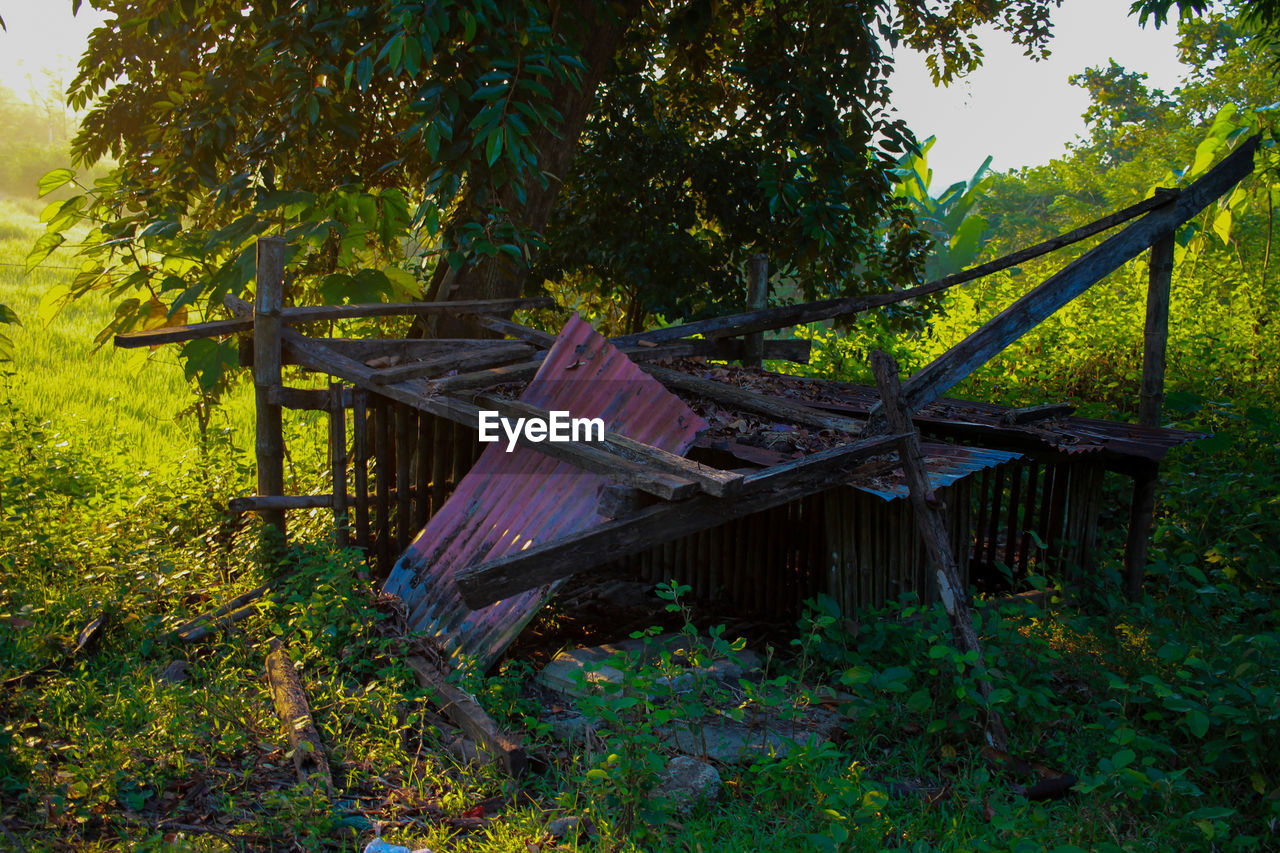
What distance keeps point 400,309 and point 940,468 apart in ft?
13.2

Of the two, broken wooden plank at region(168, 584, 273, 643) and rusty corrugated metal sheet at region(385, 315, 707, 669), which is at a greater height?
rusty corrugated metal sheet at region(385, 315, 707, 669)

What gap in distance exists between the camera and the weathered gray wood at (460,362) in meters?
5.62

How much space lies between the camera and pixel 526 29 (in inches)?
247

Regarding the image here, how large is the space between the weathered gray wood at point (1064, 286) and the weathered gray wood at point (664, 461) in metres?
1.25

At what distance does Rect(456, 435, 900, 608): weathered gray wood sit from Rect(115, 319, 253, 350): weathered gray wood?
11.5 feet

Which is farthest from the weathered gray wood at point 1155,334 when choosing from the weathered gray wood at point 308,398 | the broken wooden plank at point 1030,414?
the weathered gray wood at point 308,398

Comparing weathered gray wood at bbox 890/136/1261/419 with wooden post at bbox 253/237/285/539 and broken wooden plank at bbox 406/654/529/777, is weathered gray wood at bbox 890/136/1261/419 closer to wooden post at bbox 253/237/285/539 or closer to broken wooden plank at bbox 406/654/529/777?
broken wooden plank at bbox 406/654/529/777

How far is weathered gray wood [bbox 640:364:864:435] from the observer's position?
5.21 metres

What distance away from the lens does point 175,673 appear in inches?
197

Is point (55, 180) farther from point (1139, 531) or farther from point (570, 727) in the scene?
point (1139, 531)

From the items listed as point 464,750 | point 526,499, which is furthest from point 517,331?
point 464,750

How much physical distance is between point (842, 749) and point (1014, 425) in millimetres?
2626

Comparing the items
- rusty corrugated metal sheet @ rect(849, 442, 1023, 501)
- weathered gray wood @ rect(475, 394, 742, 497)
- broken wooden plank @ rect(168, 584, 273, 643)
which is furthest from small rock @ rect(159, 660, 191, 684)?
rusty corrugated metal sheet @ rect(849, 442, 1023, 501)

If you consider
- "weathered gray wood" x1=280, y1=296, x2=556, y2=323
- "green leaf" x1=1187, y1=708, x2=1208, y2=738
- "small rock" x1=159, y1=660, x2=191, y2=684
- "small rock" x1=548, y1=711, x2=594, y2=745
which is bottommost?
"small rock" x1=159, y1=660, x2=191, y2=684
